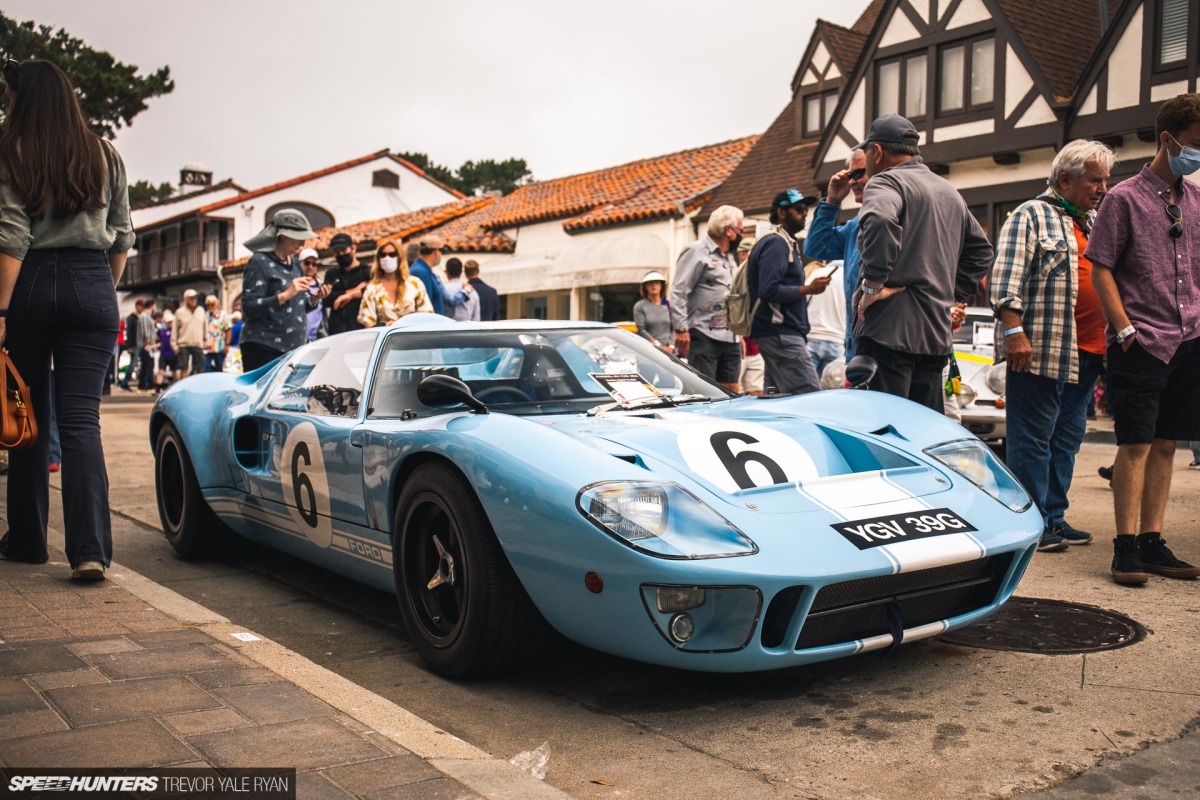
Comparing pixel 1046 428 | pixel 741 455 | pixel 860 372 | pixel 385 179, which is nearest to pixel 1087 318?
pixel 1046 428

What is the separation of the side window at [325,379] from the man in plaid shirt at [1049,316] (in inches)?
109

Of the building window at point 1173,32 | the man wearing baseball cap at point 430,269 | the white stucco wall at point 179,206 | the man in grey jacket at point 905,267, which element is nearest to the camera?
the man in grey jacket at point 905,267

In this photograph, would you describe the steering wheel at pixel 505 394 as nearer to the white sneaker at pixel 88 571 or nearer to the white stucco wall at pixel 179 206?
the white sneaker at pixel 88 571

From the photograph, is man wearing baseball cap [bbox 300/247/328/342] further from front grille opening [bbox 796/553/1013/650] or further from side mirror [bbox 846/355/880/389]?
front grille opening [bbox 796/553/1013/650]

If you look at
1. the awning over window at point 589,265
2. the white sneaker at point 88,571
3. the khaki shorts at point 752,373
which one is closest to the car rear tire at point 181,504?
the white sneaker at point 88,571

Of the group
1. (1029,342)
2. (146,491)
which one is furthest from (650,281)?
(1029,342)

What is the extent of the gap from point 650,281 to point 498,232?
17.4 metres

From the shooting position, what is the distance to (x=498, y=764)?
2.38 m

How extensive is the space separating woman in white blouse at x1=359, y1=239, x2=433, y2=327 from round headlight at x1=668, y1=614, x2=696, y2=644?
5.41 metres

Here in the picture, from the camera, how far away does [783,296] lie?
6254mm

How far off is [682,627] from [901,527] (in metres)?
0.67

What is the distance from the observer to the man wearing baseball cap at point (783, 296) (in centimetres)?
628

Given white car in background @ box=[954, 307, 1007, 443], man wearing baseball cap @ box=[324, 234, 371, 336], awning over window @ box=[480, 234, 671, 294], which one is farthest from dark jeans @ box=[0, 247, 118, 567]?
awning over window @ box=[480, 234, 671, 294]

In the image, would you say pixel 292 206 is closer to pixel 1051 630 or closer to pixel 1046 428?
pixel 1046 428
